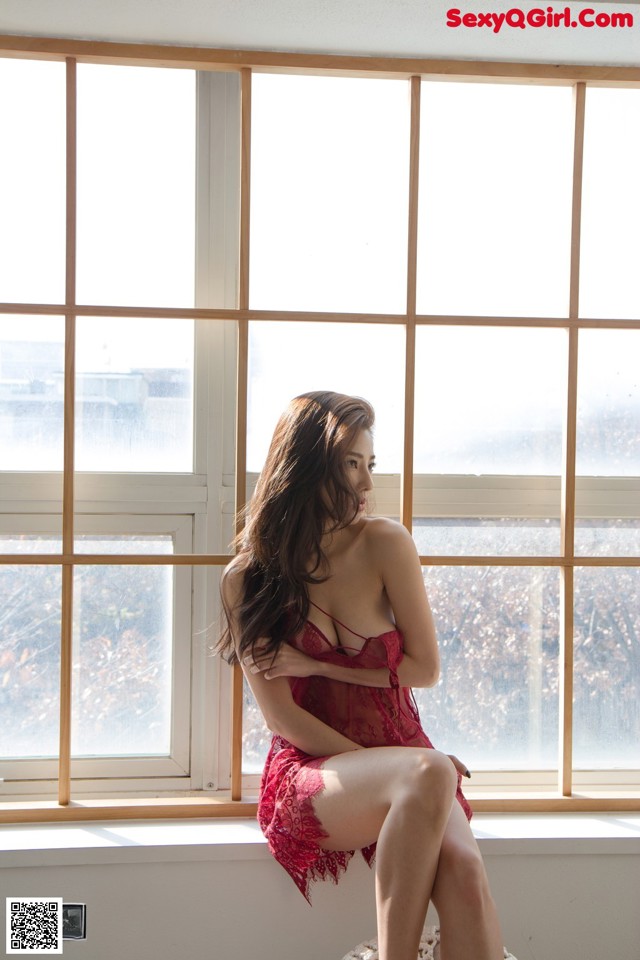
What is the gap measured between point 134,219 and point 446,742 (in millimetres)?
1563

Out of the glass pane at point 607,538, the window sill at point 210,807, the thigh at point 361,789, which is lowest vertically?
the window sill at point 210,807

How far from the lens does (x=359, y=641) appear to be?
2.10m

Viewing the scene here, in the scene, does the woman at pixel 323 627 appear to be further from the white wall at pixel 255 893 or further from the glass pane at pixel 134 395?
the glass pane at pixel 134 395

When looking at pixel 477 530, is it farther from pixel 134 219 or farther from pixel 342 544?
pixel 134 219

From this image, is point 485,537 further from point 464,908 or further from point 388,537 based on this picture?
point 464,908

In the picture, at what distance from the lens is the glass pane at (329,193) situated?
2365mm

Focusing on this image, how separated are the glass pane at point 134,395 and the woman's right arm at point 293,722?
2.05ft

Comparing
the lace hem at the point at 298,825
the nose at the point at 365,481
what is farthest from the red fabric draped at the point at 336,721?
the nose at the point at 365,481

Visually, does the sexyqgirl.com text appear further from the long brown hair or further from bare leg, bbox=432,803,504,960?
bare leg, bbox=432,803,504,960

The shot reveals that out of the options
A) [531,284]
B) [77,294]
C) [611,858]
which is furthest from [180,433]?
[611,858]

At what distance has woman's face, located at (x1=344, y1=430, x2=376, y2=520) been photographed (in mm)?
2096

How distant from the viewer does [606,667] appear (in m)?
2.46

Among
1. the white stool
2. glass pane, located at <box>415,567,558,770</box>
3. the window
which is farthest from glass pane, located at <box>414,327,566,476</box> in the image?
the white stool

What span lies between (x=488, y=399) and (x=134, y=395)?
908mm
